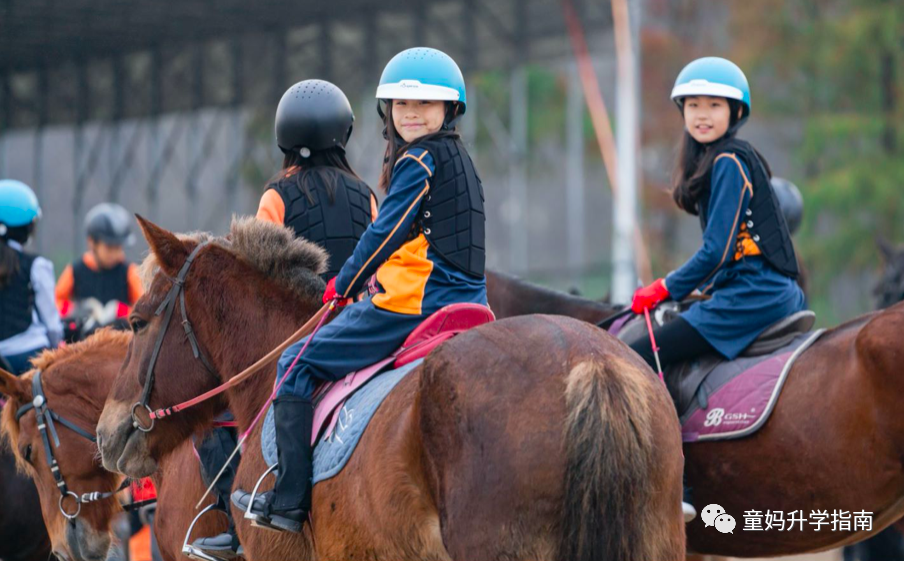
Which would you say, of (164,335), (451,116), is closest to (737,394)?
(451,116)

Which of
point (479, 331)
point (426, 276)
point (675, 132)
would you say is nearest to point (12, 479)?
point (426, 276)

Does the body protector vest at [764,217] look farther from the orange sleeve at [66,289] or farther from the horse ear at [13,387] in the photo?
the orange sleeve at [66,289]

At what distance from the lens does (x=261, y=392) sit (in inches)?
204

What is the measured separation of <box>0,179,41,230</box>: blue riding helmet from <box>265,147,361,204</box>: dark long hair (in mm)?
2655

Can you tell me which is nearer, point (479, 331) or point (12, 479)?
point (479, 331)

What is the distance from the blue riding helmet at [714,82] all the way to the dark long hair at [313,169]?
193 centimetres

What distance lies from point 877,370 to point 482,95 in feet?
65.2

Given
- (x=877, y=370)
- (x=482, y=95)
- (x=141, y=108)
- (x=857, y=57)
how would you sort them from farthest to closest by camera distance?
(x=141, y=108)
(x=482, y=95)
(x=857, y=57)
(x=877, y=370)

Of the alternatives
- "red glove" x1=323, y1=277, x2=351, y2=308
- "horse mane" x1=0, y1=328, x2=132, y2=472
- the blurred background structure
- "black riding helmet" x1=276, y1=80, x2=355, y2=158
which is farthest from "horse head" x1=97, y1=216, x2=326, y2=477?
the blurred background structure

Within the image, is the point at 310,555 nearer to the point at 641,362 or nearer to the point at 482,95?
the point at 641,362

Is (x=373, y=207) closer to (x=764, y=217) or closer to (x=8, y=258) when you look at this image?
(x=764, y=217)

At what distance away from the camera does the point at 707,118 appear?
249 inches

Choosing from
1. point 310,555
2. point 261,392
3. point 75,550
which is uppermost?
point 261,392

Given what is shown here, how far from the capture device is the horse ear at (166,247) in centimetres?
509
